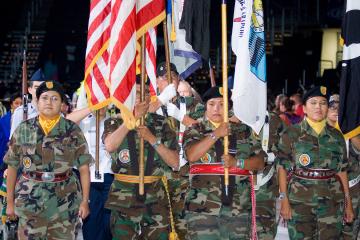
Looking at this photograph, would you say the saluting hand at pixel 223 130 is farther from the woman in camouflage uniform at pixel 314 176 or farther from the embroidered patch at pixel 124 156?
the woman in camouflage uniform at pixel 314 176

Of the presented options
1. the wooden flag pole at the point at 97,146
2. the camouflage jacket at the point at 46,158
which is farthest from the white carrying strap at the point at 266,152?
the camouflage jacket at the point at 46,158

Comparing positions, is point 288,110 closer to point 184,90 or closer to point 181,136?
point 184,90

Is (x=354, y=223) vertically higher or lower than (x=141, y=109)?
lower

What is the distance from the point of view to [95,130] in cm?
999

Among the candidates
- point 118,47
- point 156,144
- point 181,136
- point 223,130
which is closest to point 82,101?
point 181,136

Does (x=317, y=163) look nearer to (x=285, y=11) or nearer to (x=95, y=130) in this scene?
(x=95, y=130)

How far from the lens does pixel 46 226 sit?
8.38 meters

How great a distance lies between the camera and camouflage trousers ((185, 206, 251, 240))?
8.09m

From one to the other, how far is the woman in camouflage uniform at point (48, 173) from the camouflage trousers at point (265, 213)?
1.98 meters

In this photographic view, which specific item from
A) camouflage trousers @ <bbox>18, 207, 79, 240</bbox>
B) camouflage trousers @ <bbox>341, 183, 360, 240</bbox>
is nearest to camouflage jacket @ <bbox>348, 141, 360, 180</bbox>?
camouflage trousers @ <bbox>341, 183, 360, 240</bbox>

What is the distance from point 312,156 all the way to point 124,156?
180 centimetres

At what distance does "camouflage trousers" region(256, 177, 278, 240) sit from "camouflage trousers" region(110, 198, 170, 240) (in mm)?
1198

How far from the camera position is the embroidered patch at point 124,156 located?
8617mm

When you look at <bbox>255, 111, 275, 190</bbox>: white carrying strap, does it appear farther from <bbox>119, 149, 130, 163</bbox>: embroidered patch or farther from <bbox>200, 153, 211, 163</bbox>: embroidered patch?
<bbox>119, 149, 130, 163</bbox>: embroidered patch
